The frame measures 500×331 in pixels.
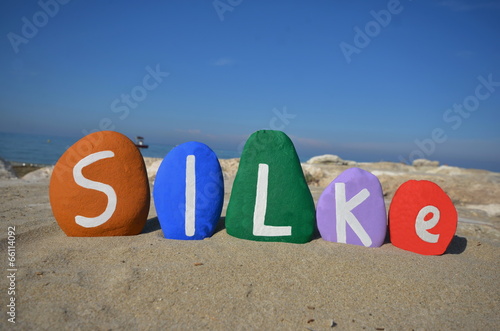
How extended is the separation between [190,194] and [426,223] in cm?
272

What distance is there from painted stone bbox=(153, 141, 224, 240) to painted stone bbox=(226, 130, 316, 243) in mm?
252

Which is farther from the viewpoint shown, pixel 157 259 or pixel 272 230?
pixel 272 230

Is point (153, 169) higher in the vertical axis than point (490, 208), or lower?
higher

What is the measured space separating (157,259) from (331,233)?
1962mm

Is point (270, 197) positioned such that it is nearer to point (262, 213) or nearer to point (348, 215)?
point (262, 213)

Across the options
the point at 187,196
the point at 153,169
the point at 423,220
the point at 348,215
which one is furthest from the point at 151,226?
the point at 153,169

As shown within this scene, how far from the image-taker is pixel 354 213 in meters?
3.60

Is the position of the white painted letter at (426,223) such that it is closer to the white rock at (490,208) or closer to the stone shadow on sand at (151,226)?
the stone shadow on sand at (151,226)

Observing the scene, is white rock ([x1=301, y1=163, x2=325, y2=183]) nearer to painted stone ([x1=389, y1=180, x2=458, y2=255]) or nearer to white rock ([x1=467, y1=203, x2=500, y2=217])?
white rock ([x1=467, y1=203, x2=500, y2=217])

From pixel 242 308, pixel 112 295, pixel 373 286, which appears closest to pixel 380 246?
pixel 373 286

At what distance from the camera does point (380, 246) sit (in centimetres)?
362

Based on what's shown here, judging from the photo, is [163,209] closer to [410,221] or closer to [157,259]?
[157,259]

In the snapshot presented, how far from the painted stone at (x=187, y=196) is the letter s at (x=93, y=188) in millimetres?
489

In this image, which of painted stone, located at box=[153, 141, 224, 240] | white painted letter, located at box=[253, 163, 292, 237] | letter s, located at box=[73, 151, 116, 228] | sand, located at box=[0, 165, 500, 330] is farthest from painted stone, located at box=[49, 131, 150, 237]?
white painted letter, located at box=[253, 163, 292, 237]
